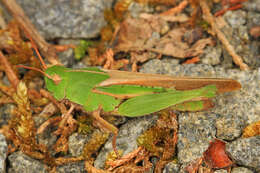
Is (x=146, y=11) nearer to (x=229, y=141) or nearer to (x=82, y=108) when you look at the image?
(x=82, y=108)

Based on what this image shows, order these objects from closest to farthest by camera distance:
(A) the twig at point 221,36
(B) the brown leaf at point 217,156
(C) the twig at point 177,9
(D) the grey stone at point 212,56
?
1. (B) the brown leaf at point 217,156
2. (A) the twig at point 221,36
3. (D) the grey stone at point 212,56
4. (C) the twig at point 177,9

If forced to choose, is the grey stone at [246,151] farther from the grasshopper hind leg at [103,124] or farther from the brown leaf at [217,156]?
the grasshopper hind leg at [103,124]

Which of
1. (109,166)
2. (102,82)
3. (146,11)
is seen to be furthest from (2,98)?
(146,11)

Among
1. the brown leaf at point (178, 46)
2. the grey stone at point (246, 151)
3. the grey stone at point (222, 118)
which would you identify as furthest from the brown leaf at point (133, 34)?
the grey stone at point (246, 151)

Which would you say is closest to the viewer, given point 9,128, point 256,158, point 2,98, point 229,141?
point 256,158

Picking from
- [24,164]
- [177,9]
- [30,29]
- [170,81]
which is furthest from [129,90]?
[30,29]

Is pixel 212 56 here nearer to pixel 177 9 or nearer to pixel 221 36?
pixel 221 36
